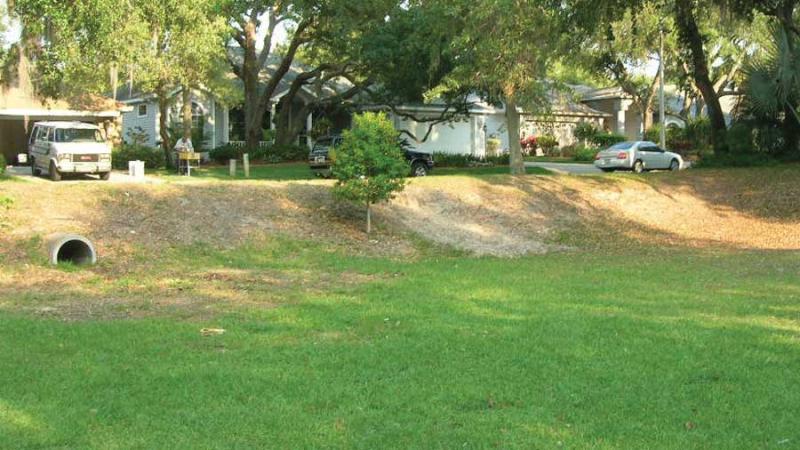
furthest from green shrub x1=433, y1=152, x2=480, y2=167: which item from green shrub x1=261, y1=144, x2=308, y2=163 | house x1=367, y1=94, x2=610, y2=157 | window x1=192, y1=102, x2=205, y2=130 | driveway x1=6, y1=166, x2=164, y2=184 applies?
driveway x1=6, y1=166, x2=164, y2=184

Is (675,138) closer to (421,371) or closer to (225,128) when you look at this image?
(225,128)

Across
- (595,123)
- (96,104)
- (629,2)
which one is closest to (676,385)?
(629,2)

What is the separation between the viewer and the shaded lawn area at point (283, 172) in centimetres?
3070

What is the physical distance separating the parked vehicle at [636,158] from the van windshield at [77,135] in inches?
792

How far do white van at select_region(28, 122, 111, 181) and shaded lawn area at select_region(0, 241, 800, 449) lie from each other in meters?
15.2

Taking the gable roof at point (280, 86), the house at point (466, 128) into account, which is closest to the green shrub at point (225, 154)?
the gable roof at point (280, 86)

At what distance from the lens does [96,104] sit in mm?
36656

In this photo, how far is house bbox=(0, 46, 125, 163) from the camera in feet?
116

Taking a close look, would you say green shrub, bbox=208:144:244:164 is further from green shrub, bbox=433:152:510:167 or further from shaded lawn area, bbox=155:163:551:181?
green shrub, bbox=433:152:510:167

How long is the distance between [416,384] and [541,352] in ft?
5.12

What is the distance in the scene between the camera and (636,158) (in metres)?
35.8

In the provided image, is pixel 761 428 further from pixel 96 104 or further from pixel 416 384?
pixel 96 104

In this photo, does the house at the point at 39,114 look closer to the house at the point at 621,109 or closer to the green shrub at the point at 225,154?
the green shrub at the point at 225,154

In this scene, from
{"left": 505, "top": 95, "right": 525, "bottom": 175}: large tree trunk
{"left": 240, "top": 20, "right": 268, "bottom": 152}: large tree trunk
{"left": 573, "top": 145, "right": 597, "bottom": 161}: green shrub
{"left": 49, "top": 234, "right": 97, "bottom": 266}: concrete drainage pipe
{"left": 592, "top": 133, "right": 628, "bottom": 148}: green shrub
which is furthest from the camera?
{"left": 592, "top": 133, "right": 628, "bottom": 148}: green shrub
